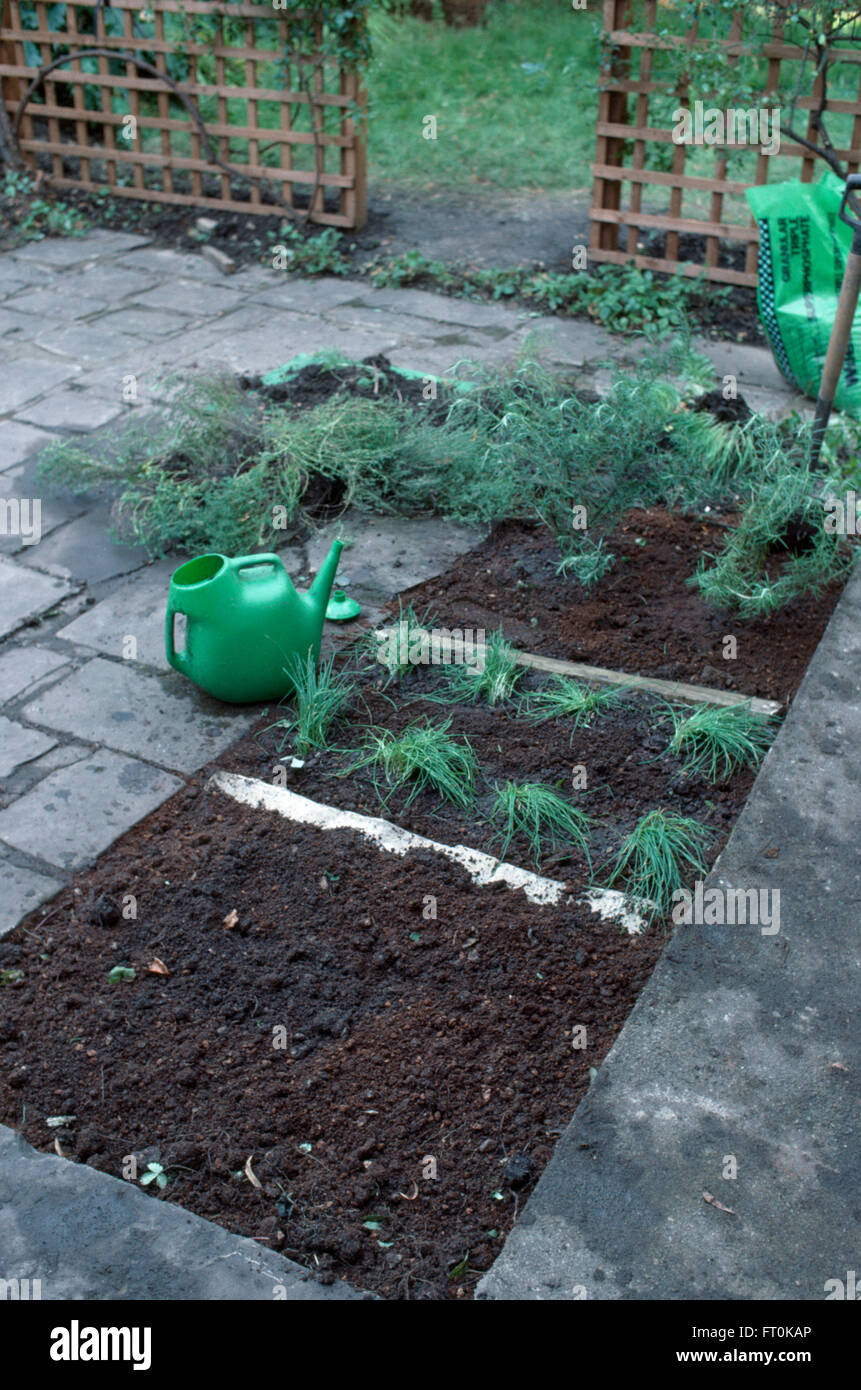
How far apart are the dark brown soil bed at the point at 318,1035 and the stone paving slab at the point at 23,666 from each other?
0.84m

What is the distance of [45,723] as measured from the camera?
3445mm

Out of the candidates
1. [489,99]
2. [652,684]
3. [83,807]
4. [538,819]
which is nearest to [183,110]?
[489,99]

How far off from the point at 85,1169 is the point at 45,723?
5.11ft

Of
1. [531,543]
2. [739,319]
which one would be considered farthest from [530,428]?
[739,319]

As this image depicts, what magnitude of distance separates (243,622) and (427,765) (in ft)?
2.15

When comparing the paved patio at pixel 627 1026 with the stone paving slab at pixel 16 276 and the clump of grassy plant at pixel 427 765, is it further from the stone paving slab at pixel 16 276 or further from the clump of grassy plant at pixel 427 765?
the stone paving slab at pixel 16 276

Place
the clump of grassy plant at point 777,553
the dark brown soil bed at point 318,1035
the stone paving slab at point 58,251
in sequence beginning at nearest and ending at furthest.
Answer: the dark brown soil bed at point 318,1035
the clump of grassy plant at point 777,553
the stone paving slab at point 58,251

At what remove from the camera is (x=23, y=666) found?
3.69m

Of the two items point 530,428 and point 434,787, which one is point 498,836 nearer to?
point 434,787

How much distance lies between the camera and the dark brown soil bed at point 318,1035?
2152mm

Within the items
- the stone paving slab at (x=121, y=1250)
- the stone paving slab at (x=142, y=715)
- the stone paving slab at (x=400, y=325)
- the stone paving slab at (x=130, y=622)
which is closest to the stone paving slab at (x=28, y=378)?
the stone paving slab at (x=400, y=325)

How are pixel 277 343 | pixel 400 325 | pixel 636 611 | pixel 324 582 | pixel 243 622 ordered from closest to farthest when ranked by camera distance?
1. pixel 243 622
2. pixel 324 582
3. pixel 636 611
4. pixel 277 343
5. pixel 400 325

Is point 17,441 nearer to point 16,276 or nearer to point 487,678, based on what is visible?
point 16,276

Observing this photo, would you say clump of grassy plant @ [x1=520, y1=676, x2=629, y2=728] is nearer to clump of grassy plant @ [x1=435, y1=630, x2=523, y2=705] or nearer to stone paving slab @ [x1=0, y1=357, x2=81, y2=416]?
clump of grassy plant @ [x1=435, y1=630, x2=523, y2=705]
